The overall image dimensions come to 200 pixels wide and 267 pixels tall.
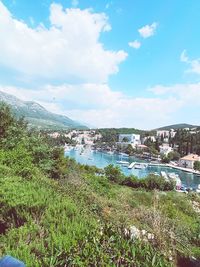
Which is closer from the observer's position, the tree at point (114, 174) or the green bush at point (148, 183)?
the tree at point (114, 174)

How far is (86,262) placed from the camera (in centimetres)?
262

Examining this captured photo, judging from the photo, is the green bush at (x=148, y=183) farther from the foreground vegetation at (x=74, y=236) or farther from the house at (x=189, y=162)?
the house at (x=189, y=162)

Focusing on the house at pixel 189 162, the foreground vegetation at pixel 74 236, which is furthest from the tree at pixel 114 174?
the house at pixel 189 162

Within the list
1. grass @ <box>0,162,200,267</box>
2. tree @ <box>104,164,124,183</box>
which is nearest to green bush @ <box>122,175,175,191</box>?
tree @ <box>104,164,124,183</box>

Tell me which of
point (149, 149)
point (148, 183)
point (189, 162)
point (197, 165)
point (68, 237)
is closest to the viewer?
point (68, 237)

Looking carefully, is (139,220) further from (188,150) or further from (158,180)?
(188,150)

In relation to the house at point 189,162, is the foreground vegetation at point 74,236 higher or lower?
higher

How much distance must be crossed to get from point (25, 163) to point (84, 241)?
21.7 ft

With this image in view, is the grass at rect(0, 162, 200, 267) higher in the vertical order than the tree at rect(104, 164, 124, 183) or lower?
higher

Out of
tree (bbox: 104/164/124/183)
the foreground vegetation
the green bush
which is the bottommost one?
Answer: the green bush

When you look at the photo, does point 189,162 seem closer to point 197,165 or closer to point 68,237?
point 197,165

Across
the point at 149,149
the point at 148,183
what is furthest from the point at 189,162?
the point at 148,183

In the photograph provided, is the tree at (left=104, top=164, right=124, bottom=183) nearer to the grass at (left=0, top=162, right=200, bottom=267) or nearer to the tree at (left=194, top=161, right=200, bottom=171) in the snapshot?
the grass at (left=0, top=162, right=200, bottom=267)

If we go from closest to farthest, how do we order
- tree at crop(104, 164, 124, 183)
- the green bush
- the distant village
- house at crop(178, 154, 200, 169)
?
tree at crop(104, 164, 124, 183) < the green bush < house at crop(178, 154, 200, 169) < the distant village
